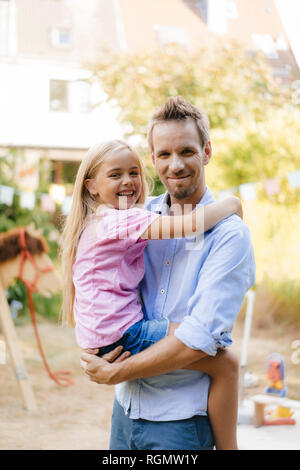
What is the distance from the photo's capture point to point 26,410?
4.93m

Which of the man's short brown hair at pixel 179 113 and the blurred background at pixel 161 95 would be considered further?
the blurred background at pixel 161 95

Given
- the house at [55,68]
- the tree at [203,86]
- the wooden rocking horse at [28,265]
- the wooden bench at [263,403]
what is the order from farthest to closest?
the house at [55,68], the tree at [203,86], the wooden rocking horse at [28,265], the wooden bench at [263,403]

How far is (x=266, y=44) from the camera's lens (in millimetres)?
10094

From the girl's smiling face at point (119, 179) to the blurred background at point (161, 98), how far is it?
1.91 m

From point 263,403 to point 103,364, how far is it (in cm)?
288

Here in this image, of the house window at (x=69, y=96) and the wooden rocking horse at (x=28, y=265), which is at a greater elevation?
the house window at (x=69, y=96)

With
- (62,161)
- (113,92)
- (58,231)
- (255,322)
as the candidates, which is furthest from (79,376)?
(62,161)

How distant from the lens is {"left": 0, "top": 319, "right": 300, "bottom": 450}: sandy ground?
416 cm

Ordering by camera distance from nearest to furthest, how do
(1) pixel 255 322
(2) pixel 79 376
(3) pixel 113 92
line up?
(2) pixel 79 376 → (1) pixel 255 322 → (3) pixel 113 92

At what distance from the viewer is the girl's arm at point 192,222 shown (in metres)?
1.60

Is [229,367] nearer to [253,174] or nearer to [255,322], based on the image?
[255,322]

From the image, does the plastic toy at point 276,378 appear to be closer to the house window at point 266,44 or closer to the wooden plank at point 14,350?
the wooden plank at point 14,350

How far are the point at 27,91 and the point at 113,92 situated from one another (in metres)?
5.56

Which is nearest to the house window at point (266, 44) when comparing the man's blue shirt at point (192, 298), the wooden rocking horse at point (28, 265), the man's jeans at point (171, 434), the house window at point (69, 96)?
the house window at point (69, 96)
